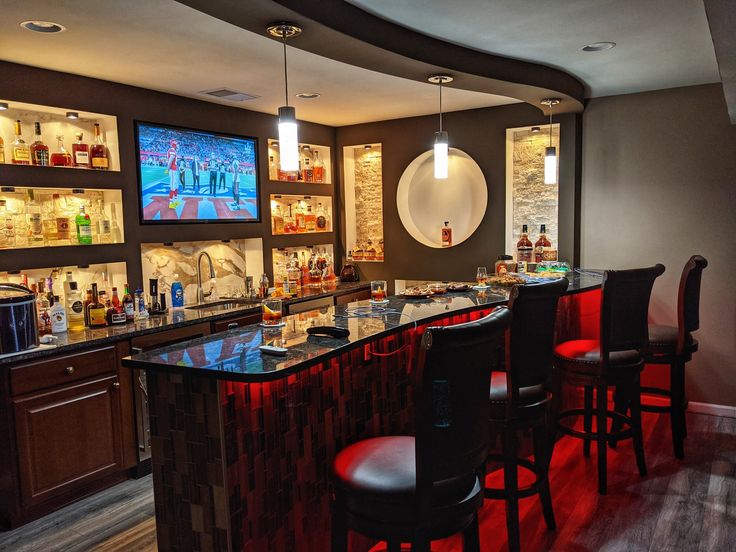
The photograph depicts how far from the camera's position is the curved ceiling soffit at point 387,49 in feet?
7.72

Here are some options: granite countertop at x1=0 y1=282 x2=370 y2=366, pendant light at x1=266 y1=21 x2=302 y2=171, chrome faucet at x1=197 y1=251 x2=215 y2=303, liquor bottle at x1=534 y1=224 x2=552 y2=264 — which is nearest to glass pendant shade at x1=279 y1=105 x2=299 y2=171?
pendant light at x1=266 y1=21 x2=302 y2=171

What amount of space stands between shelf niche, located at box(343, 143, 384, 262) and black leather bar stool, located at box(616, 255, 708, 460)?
2.95m

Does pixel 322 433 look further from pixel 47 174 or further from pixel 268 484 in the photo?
pixel 47 174

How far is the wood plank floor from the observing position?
9.20ft

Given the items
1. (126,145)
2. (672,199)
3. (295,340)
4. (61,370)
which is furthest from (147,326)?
(672,199)

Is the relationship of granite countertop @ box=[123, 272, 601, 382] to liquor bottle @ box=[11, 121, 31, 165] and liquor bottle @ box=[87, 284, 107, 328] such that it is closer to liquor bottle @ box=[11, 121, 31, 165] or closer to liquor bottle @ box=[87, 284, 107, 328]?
liquor bottle @ box=[87, 284, 107, 328]

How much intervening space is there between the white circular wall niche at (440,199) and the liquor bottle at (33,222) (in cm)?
322

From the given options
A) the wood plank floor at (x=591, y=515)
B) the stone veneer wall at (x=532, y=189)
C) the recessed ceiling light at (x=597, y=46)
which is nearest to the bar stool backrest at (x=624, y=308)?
the wood plank floor at (x=591, y=515)

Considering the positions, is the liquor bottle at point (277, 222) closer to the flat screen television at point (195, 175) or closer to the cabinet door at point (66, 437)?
the flat screen television at point (195, 175)

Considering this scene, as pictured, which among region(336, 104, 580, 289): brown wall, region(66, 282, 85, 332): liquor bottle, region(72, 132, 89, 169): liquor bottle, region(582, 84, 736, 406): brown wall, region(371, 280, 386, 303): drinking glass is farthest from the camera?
region(336, 104, 580, 289): brown wall

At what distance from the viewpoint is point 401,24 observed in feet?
9.73

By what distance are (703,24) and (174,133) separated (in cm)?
352

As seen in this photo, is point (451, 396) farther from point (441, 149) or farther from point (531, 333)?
point (441, 149)

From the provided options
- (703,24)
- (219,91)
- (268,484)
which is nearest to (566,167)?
(703,24)
